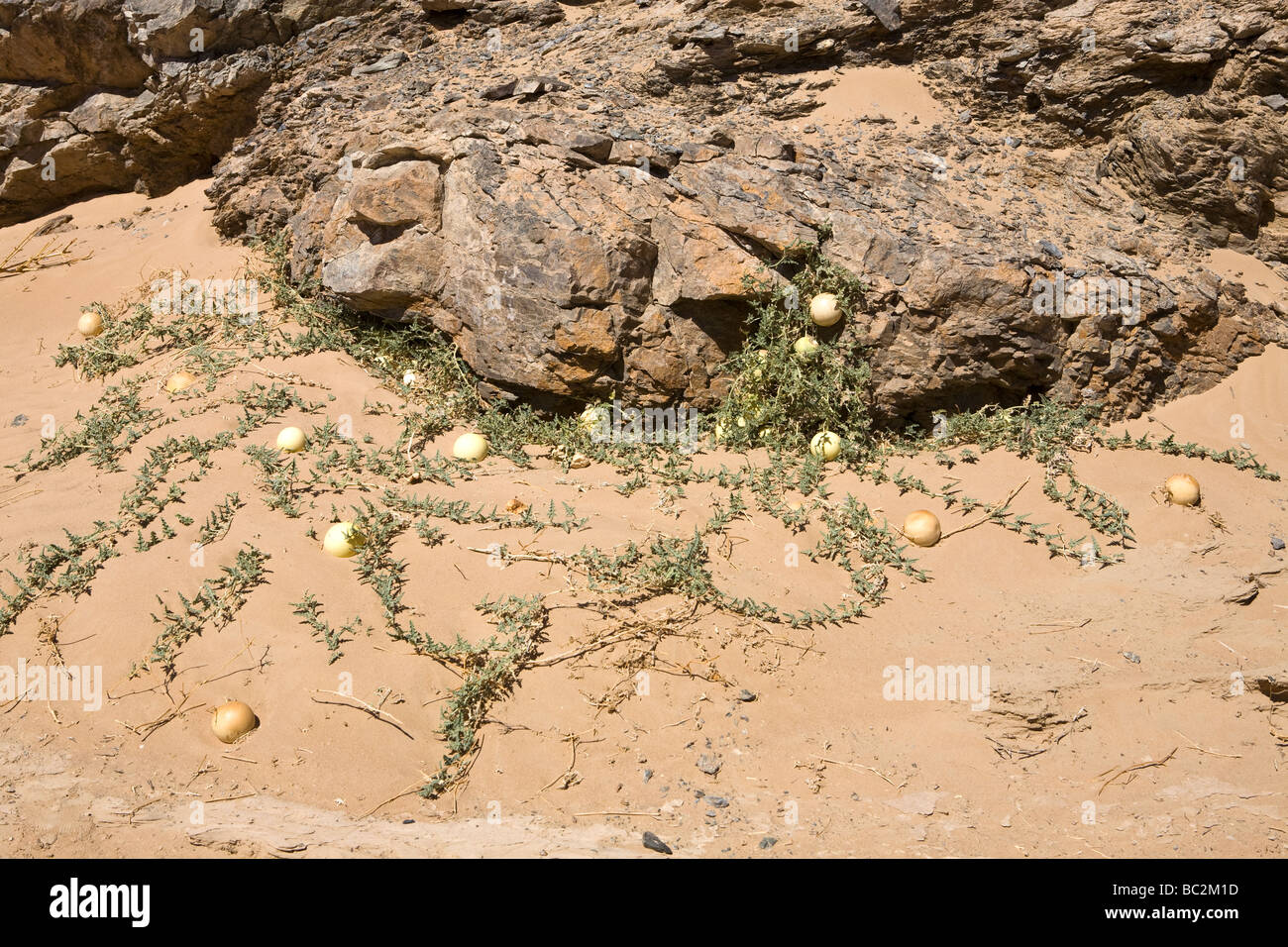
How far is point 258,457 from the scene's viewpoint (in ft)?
16.1

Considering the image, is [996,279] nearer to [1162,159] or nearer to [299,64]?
[1162,159]

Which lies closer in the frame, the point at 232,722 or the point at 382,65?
the point at 232,722

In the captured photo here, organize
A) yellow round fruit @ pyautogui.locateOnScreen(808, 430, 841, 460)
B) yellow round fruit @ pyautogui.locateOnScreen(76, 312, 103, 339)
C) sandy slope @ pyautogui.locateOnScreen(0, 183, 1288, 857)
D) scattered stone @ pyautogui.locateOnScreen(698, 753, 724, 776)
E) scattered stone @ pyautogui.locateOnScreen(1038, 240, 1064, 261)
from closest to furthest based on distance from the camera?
sandy slope @ pyautogui.locateOnScreen(0, 183, 1288, 857)
scattered stone @ pyautogui.locateOnScreen(698, 753, 724, 776)
yellow round fruit @ pyautogui.locateOnScreen(808, 430, 841, 460)
scattered stone @ pyautogui.locateOnScreen(1038, 240, 1064, 261)
yellow round fruit @ pyautogui.locateOnScreen(76, 312, 103, 339)

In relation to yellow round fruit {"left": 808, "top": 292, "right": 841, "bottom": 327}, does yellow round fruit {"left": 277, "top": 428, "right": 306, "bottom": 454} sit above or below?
below

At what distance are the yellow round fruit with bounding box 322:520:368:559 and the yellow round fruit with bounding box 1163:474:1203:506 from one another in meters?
4.33

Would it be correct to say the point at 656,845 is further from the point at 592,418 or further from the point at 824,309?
the point at 824,309

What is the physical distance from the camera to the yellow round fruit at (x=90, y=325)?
6402 millimetres

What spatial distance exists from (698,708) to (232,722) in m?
1.91

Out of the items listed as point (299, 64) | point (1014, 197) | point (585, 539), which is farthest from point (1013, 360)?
Answer: point (299, 64)

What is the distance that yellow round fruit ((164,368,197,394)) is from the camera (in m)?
5.55

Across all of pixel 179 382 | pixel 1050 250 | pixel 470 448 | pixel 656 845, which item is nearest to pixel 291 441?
pixel 470 448

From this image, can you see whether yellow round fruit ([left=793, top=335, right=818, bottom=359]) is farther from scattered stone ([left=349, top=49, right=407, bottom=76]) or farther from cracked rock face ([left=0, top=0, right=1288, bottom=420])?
scattered stone ([left=349, top=49, right=407, bottom=76])

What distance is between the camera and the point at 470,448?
16.9ft

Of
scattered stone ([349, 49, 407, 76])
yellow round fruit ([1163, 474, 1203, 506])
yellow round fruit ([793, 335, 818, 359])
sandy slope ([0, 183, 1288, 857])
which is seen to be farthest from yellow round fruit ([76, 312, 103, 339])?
yellow round fruit ([1163, 474, 1203, 506])
